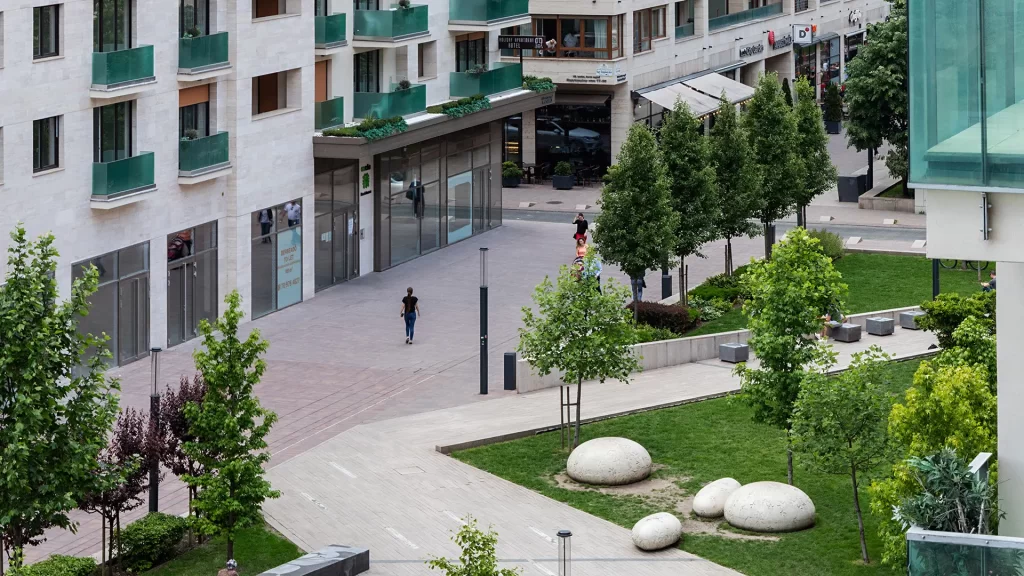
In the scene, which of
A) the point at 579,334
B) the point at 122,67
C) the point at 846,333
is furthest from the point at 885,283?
the point at 122,67

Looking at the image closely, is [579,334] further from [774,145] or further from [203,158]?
[774,145]

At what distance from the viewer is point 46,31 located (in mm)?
37906

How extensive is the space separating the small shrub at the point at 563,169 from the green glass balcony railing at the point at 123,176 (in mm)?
28557

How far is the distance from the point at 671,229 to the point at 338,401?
9999 millimetres

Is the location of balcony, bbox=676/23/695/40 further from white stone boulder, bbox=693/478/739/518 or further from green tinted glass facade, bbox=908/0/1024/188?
green tinted glass facade, bbox=908/0/1024/188

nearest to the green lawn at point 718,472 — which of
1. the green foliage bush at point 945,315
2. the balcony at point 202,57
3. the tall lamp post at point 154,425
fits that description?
the green foliage bush at point 945,315

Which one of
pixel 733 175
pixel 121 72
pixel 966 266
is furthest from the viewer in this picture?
pixel 966 266

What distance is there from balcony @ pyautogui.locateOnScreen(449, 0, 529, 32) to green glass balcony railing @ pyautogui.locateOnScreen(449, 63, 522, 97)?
1420mm

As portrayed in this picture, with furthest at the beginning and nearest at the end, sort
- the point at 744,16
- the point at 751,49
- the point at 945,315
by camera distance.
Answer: the point at 751,49, the point at 744,16, the point at 945,315

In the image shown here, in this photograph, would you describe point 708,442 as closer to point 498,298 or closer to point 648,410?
point 648,410

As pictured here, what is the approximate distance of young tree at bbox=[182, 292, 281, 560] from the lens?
26.3m

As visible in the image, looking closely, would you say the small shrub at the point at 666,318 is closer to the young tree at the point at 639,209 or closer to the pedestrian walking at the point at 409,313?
the young tree at the point at 639,209

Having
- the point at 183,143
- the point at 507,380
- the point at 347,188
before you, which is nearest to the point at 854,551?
the point at 507,380

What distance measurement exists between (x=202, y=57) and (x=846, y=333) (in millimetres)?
16761
